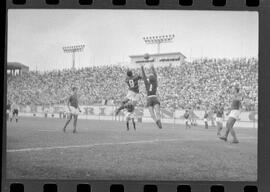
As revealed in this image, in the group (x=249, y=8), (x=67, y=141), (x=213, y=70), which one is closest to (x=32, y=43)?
(x=67, y=141)

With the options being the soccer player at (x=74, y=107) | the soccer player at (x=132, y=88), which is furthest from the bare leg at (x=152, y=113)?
the soccer player at (x=74, y=107)

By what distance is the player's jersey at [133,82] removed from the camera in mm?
Result: 7461

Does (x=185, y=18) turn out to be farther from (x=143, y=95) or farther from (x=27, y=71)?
(x=27, y=71)

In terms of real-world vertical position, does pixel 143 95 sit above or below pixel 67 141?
above

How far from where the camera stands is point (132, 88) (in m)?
7.52

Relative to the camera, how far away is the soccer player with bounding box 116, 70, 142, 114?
7.45m

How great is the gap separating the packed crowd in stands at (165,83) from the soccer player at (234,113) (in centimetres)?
8

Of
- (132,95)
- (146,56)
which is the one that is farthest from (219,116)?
(146,56)

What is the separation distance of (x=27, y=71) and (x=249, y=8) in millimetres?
3578

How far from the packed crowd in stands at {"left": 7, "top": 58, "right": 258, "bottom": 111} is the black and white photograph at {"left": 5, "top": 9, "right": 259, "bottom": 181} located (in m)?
0.02

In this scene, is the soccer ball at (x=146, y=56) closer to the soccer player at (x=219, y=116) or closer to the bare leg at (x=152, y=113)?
the bare leg at (x=152, y=113)

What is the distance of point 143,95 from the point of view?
7508 mm

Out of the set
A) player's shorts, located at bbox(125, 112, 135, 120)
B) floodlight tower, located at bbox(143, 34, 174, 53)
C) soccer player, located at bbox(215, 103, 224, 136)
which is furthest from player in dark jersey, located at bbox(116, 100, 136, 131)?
soccer player, located at bbox(215, 103, 224, 136)

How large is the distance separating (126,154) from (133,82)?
117 centimetres
